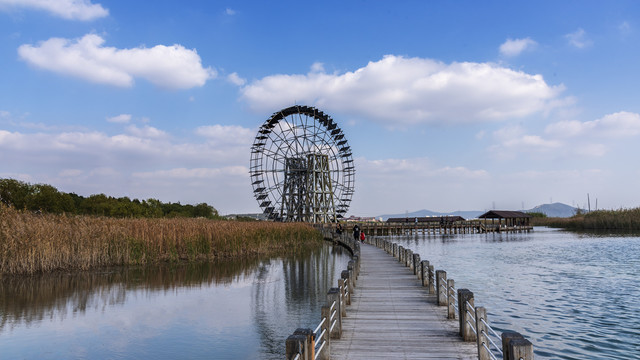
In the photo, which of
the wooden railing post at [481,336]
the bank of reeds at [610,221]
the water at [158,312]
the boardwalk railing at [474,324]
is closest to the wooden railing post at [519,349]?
the boardwalk railing at [474,324]

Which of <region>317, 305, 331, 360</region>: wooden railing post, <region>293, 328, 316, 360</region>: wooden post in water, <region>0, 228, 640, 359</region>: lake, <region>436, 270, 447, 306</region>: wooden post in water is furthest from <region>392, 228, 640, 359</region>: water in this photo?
<region>293, 328, 316, 360</region>: wooden post in water

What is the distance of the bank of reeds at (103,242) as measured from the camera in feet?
53.9

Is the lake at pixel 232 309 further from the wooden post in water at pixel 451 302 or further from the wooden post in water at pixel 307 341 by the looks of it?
the wooden post in water at pixel 307 341

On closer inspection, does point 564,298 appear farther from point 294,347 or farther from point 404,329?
point 294,347

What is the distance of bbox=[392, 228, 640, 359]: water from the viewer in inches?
397

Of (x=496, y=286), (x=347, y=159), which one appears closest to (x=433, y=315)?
(x=496, y=286)

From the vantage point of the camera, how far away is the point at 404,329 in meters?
8.60

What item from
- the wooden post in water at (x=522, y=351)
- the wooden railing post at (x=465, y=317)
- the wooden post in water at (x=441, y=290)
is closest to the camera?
the wooden post in water at (x=522, y=351)

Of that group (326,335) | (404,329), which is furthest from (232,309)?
(326,335)

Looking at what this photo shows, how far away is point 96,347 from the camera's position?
968 cm

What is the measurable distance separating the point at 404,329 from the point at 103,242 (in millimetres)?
14565

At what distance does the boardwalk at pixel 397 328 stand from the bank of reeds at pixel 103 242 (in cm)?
1062

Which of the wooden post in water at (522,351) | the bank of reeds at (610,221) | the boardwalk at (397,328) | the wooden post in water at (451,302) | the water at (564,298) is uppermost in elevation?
the bank of reeds at (610,221)

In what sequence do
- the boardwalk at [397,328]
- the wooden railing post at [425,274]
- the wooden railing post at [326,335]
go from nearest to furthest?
1. the wooden railing post at [326,335]
2. the boardwalk at [397,328]
3. the wooden railing post at [425,274]
